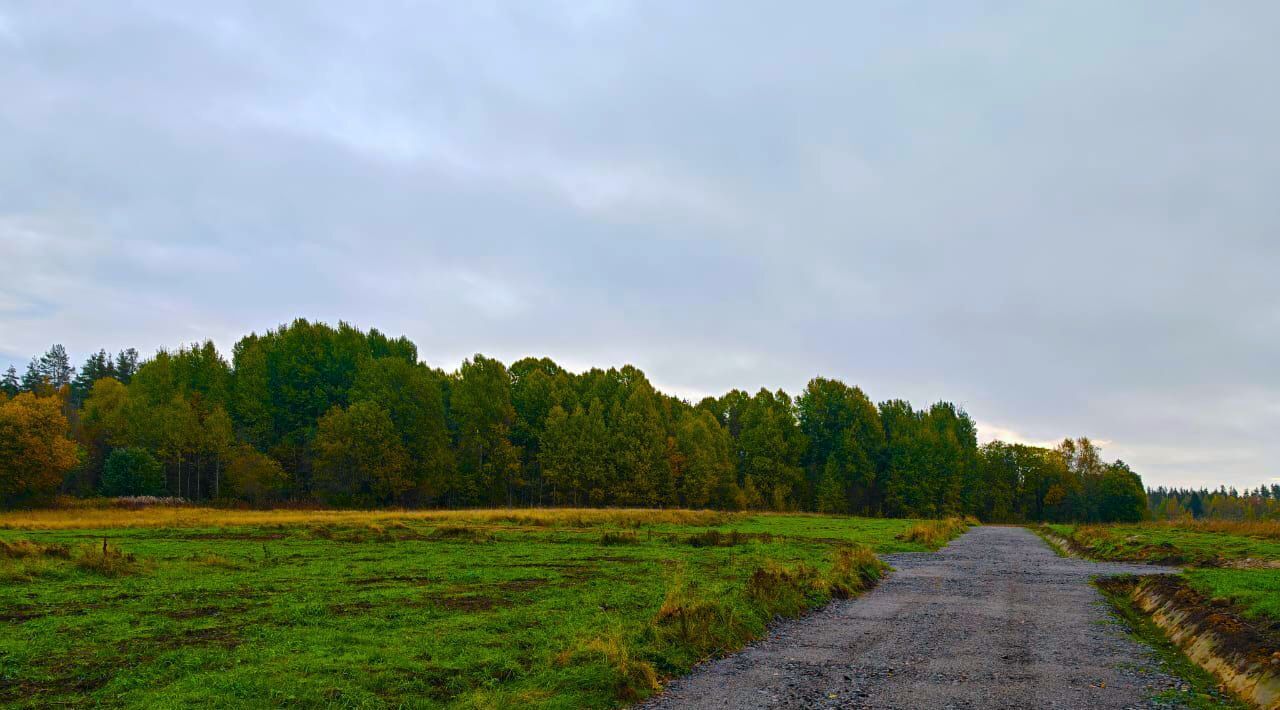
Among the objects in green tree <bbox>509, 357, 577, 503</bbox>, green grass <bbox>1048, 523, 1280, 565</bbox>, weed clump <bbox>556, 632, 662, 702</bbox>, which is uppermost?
green tree <bbox>509, 357, 577, 503</bbox>

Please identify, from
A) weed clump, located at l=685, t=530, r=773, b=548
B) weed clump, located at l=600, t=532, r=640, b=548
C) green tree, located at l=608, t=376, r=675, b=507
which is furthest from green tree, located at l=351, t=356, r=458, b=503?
weed clump, located at l=685, t=530, r=773, b=548

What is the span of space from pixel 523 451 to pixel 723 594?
8561 cm

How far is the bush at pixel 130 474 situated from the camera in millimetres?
75312

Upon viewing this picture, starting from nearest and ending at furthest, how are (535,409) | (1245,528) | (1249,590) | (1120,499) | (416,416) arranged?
1. (1249,590)
2. (1245,528)
3. (416,416)
4. (535,409)
5. (1120,499)

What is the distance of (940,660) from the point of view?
13.8 m

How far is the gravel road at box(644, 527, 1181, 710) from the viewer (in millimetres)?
11359

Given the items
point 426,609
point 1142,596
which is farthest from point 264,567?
point 1142,596

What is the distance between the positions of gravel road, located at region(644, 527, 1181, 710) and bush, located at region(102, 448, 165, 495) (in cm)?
7997

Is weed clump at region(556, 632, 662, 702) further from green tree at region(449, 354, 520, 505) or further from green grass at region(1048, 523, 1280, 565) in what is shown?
green tree at region(449, 354, 520, 505)

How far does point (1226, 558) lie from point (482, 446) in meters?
81.1

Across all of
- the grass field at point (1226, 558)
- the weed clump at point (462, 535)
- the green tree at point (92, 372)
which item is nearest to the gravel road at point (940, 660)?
the grass field at point (1226, 558)

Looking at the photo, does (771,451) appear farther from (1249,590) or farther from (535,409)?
(1249,590)

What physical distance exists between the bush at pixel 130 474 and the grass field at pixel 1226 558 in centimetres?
8533

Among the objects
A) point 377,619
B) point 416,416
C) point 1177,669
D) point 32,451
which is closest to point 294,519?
point 32,451
